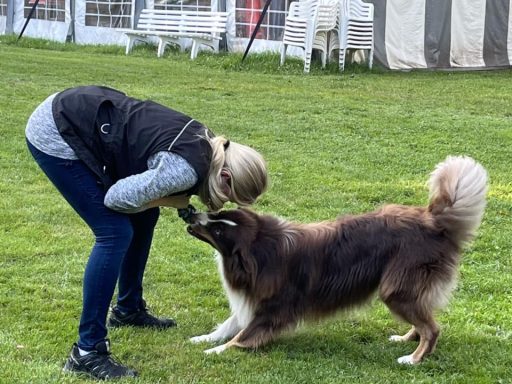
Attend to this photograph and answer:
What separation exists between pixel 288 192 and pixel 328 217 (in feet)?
2.66

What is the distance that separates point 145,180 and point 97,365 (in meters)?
1.00

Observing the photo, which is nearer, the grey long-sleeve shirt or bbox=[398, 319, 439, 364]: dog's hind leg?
the grey long-sleeve shirt

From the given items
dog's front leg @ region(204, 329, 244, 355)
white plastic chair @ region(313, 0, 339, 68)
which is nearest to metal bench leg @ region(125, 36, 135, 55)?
white plastic chair @ region(313, 0, 339, 68)

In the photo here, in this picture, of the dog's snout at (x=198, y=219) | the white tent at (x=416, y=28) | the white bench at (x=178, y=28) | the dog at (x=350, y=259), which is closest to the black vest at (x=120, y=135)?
the dog's snout at (x=198, y=219)

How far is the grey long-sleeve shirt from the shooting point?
3.55 m

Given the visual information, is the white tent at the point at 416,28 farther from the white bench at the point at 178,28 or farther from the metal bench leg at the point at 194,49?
the metal bench leg at the point at 194,49

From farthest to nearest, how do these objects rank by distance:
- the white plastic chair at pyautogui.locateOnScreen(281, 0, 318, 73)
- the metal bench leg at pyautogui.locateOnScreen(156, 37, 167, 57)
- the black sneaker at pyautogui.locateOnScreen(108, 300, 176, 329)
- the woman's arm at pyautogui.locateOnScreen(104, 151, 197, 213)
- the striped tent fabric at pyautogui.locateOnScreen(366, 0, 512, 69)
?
1. the metal bench leg at pyautogui.locateOnScreen(156, 37, 167, 57)
2. the striped tent fabric at pyautogui.locateOnScreen(366, 0, 512, 69)
3. the white plastic chair at pyautogui.locateOnScreen(281, 0, 318, 73)
4. the black sneaker at pyautogui.locateOnScreen(108, 300, 176, 329)
5. the woman's arm at pyautogui.locateOnScreen(104, 151, 197, 213)

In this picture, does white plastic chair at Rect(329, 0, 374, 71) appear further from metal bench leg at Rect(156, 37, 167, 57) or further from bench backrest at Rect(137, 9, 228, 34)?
metal bench leg at Rect(156, 37, 167, 57)

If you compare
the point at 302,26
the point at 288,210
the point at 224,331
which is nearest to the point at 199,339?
the point at 224,331

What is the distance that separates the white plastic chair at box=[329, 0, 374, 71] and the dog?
1176 centimetres

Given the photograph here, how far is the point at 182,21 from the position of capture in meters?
18.8

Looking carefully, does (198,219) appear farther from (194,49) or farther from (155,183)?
(194,49)

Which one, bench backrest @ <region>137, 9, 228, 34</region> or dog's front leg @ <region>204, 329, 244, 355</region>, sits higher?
bench backrest @ <region>137, 9, 228, 34</region>

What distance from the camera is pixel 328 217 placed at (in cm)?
677
